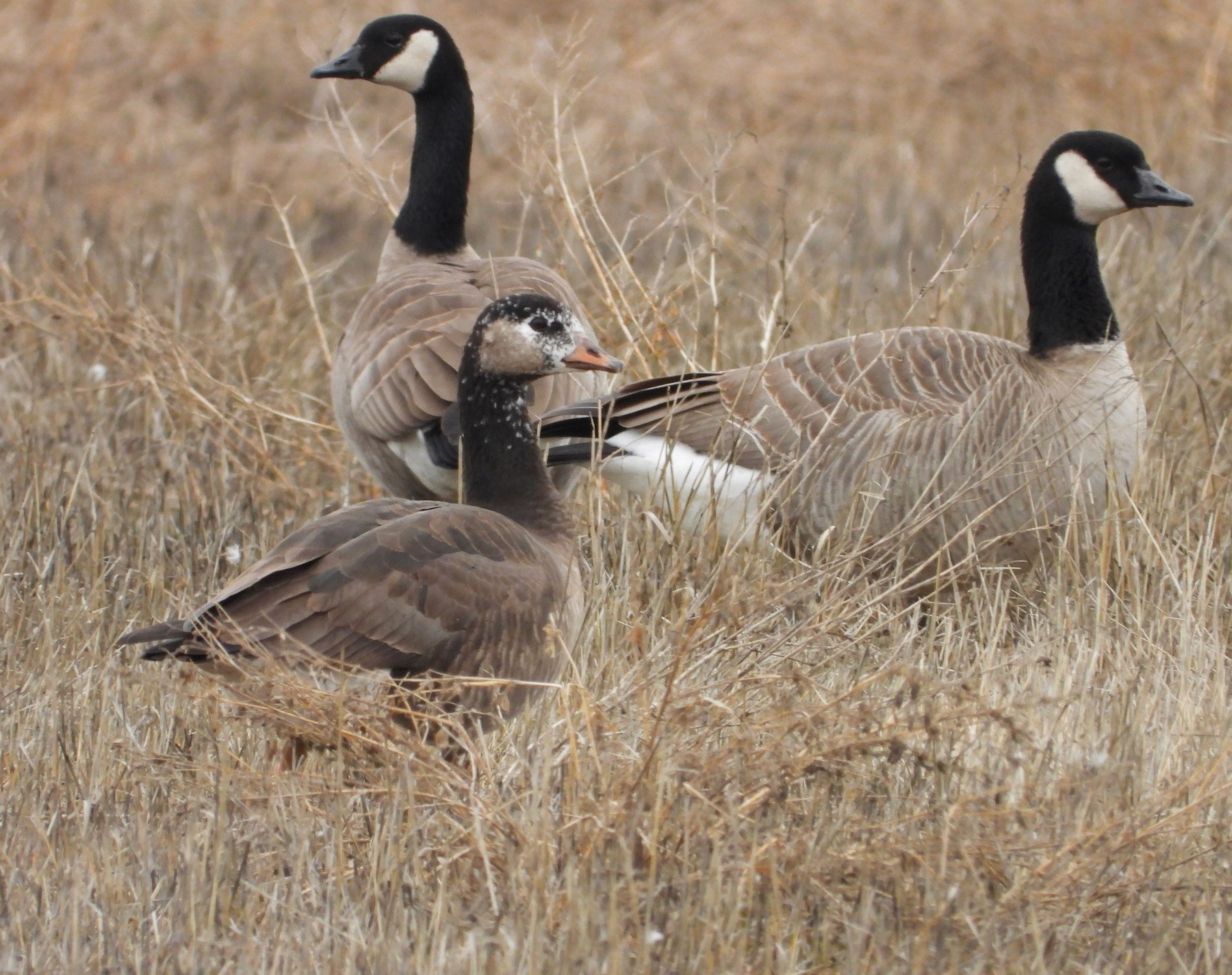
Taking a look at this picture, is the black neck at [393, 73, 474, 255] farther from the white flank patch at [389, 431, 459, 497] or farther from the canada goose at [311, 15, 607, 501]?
the white flank patch at [389, 431, 459, 497]

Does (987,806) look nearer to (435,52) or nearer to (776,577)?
(776,577)

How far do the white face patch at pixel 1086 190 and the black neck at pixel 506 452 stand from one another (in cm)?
220

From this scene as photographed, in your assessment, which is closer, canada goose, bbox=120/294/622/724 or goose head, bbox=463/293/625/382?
canada goose, bbox=120/294/622/724

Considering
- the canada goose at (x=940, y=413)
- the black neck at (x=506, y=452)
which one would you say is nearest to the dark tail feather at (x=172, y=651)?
the black neck at (x=506, y=452)

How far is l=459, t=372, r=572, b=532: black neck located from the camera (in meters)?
4.78

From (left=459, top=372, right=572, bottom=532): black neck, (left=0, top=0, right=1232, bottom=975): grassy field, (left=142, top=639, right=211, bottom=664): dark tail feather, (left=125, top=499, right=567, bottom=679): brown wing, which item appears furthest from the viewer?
(left=459, top=372, right=572, bottom=532): black neck

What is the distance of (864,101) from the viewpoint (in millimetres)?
13500

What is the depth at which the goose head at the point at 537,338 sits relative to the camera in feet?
15.3

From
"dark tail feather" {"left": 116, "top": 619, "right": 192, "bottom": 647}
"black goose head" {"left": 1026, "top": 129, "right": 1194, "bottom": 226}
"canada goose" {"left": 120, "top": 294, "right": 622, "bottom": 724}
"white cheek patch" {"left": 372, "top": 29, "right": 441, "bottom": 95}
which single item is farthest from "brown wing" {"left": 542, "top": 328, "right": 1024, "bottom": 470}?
"white cheek patch" {"left": 372, "top": 29, "right": 441, "bottom": 95}

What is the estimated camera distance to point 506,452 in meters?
4.80

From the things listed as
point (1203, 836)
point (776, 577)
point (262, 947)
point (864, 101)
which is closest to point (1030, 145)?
point (864, 101)

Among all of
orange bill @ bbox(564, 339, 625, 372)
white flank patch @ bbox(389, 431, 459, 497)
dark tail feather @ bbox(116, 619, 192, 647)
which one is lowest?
white flank patch @ bbox(389, 431, 459, 497)

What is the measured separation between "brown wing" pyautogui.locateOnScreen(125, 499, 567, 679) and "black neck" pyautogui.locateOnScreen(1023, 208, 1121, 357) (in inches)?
92.2

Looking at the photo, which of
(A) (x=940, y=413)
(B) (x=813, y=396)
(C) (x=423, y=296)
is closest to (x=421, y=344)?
(C) (x=423, y=296)
